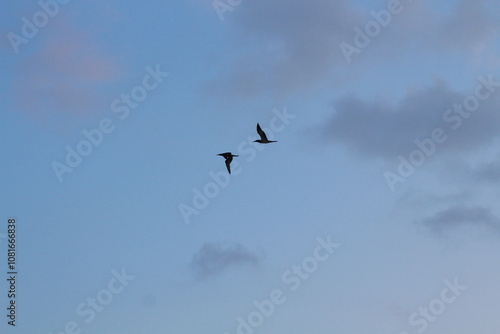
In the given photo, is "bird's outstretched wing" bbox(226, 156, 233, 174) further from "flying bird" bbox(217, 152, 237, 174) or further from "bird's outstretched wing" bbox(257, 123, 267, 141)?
"bird's outstretched wing" bbox(257, 123, 267, 141)

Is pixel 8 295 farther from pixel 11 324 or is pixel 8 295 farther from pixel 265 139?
Answer: pixel 265 139

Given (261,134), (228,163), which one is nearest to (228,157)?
(228,163)

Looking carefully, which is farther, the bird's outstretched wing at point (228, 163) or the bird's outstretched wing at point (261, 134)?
the bird's outstretched wing at point (228, 163)

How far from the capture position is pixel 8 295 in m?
105

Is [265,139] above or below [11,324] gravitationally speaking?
above

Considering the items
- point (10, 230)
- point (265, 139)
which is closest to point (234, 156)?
point (265, 139)

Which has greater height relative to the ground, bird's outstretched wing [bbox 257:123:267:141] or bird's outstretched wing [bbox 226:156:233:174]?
bird's outstretched wing [bbox 257:123:267:141]

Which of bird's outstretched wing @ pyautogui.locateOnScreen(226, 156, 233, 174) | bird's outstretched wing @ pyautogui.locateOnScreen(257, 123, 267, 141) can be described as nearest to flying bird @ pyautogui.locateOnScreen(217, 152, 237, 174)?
bird's outstretched wing @ pyautogui.locateOnScreen(226, 156, 233, 174)

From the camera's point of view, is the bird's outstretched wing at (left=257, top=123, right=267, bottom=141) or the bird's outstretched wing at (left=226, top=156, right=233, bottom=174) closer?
the bird's outstretched wing at (left=257, top=123, right=267, bottom=141)

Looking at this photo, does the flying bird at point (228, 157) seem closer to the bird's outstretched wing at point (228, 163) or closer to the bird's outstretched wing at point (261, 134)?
the bird's outstretched wing at point (228, 163)

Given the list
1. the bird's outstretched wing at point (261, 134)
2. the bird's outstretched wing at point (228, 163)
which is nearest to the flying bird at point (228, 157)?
the bird's outstretched wing at point (228, 163)

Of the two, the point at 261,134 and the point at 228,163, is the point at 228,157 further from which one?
the point at 261,134

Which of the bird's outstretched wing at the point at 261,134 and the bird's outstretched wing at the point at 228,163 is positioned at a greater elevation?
the bird's outstretched wing at the point at 261,134

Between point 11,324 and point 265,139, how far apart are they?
33.6 metres
